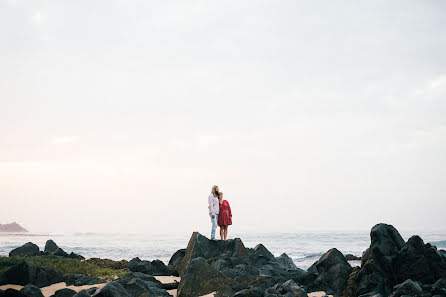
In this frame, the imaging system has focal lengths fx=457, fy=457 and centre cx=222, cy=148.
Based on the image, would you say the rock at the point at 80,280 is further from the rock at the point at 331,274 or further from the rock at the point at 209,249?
the rock at the point at 331,274

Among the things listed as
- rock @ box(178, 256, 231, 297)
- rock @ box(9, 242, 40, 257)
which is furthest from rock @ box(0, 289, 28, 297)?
rock @ box(9, 242, 40, 257)

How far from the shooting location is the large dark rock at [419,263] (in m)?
14.9

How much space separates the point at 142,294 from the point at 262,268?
7.36 metres

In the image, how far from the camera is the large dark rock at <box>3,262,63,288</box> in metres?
14.8

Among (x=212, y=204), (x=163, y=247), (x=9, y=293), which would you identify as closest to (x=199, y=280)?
(x=9, y=293)

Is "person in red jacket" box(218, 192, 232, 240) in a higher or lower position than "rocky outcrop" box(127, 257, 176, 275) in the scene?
higher

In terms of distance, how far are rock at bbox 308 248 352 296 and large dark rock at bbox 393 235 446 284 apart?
185 centimetres

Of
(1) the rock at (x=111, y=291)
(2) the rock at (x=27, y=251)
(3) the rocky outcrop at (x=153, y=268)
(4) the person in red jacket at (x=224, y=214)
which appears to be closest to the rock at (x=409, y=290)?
(1) the rock at (x=111, y=291)

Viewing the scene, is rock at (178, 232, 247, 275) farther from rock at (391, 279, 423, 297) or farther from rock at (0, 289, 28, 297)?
rock at (0, 289, 28, 297)

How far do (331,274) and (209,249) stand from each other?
19.5ft

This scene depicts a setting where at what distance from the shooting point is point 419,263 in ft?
49.2

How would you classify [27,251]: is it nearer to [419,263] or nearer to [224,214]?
[224,214]

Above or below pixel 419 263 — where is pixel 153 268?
below

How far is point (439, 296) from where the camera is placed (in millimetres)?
12328
